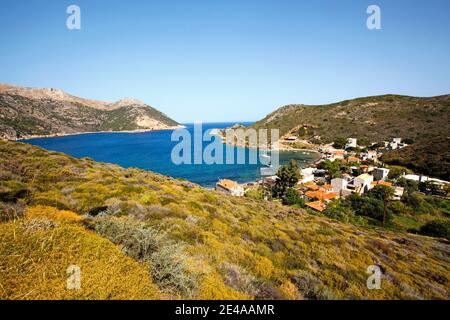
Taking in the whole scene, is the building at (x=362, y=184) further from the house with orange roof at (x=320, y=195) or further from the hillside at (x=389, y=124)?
the hillside at (x=389, y=124)

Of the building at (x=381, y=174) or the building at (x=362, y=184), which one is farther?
the building at (x=381, y=174)

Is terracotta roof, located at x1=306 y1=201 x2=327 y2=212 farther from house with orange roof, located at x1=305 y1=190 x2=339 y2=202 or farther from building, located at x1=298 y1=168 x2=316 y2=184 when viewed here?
building, located at x1=298 y1=168 x2=316 y2=184

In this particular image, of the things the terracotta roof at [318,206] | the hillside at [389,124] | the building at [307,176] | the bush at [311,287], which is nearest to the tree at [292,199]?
the terracotta roof at [318,206]

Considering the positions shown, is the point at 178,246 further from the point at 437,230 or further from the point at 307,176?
the point at 307,176

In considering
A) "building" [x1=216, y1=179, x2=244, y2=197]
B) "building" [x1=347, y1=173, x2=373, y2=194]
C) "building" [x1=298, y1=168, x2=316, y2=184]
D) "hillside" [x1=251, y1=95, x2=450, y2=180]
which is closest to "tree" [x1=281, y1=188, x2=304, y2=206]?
"building" [x1=216, y1=179, x2=244, y2=197]

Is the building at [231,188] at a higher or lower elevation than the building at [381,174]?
lower

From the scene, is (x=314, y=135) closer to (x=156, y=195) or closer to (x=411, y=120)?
(x=411, y=120)

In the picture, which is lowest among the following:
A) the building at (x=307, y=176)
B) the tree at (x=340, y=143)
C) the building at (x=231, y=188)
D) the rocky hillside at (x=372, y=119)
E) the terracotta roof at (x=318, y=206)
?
the terracotta roof at (x=318, y=206)

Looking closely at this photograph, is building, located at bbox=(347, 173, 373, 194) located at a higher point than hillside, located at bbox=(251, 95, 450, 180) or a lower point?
lower
